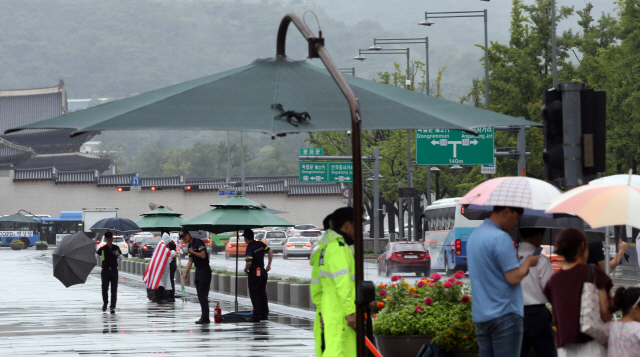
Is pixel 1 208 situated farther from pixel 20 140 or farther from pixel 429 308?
pixel 429 308

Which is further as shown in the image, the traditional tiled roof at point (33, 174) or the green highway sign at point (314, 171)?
the traditional tiled roof at point (33, 174)

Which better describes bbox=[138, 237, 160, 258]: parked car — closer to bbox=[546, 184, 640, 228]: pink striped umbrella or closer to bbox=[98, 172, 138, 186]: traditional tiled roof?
bbox=[98, 172, 138, 186]: traditional tiled roof

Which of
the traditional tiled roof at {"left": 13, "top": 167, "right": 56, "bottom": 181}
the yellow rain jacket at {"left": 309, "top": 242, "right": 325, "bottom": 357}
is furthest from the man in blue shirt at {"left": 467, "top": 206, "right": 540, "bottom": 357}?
the traditional tiled roof at {"left": 13, "top": 167, "right": 56, "bottom": 181}

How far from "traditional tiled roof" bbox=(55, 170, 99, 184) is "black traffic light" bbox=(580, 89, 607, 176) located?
235 feet

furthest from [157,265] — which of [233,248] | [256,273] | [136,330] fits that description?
[233,248]

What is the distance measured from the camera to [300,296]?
2053 cm

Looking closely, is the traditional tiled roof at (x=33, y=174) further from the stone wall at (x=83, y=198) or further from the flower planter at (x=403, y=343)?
the flower planter at (x=403, y=343)

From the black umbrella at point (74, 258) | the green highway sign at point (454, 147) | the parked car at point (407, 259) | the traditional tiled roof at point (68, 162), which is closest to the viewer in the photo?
the black umbrella at point (74, 258)

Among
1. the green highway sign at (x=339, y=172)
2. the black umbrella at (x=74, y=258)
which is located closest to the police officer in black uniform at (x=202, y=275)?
the black umbrella at (x=74, y=258)

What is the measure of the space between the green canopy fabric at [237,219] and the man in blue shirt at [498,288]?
34.7 feet

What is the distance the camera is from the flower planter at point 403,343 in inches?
384

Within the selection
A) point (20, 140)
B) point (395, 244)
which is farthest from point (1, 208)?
point (395, 244)

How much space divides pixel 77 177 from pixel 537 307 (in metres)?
72.9

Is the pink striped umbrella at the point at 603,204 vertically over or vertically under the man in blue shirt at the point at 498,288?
over
